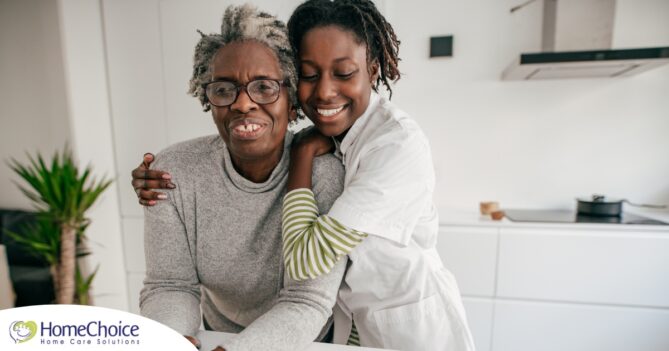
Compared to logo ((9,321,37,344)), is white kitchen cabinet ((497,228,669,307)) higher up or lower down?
lower down

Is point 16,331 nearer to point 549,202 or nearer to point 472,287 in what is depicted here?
point 472,287

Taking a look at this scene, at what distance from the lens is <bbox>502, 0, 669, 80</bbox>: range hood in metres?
1.33

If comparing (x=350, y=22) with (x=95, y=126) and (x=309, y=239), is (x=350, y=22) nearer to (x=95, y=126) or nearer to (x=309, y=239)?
(x=309, y=239)

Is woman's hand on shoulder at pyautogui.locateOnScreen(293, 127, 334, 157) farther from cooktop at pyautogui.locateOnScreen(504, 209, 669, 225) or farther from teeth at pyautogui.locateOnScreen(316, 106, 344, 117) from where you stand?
cooktop at pyautogui.locateOnScreen(504, 209, 669, 225)

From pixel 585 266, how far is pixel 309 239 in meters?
1.40

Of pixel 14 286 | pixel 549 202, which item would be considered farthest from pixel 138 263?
pixel 549 202

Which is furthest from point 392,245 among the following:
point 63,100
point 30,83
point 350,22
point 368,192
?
point 30,83

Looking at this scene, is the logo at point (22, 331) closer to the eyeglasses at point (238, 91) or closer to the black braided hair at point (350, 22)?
the eyeglasses at point (238, 91)

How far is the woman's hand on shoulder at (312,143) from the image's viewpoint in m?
0.75

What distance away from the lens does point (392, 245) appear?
0.75m

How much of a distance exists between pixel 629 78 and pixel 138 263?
2702mm

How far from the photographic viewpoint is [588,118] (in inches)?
69.7

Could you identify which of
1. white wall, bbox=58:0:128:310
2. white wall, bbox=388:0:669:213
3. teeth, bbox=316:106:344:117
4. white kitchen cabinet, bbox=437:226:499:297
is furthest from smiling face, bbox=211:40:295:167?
white wall, bbox=388:0:669:213

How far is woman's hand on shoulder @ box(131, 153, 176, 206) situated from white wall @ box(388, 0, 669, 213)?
1.43 meters
